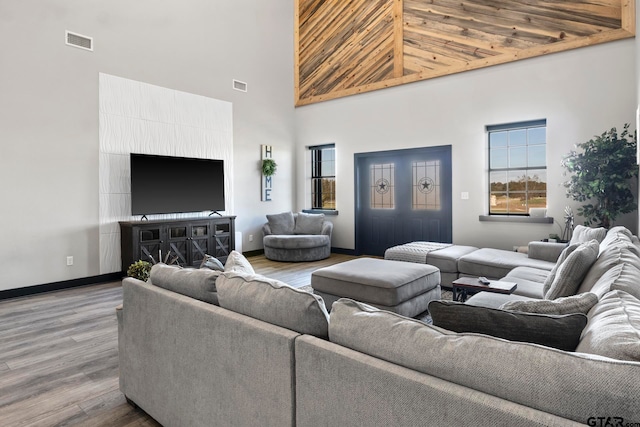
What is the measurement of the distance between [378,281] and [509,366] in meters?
2.51

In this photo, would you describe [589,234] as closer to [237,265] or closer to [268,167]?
[237,265]

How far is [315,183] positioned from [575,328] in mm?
7303

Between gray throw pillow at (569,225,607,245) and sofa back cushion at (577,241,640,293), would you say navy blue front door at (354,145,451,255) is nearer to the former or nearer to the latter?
gray throw pillow at (569,225,607,245)

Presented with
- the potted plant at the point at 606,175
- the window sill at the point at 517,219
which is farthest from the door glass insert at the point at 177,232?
the potted plant at the point at 606,175

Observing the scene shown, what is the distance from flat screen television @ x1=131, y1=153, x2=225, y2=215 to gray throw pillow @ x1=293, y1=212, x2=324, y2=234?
159 cm

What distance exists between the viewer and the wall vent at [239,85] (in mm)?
7164

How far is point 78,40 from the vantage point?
203 inches

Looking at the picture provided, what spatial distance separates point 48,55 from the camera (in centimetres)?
487

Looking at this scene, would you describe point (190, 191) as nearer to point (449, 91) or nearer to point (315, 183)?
point (315, 183)

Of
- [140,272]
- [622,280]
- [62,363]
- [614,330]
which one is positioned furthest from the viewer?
[62,363]

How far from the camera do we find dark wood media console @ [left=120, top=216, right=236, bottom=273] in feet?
17.7

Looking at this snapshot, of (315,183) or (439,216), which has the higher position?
(315,183)

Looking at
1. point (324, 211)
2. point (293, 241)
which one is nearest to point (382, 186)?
point (324, 211)

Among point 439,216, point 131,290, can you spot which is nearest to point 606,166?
point 439,216
